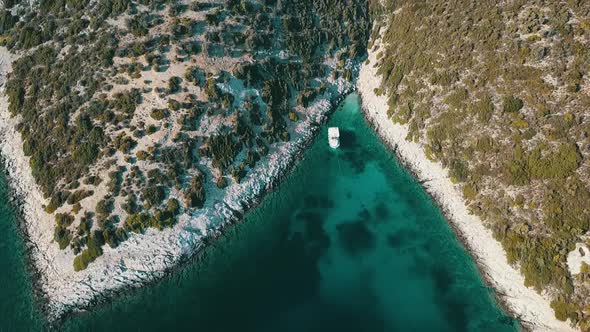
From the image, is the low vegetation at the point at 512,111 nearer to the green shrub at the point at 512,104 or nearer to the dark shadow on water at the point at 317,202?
the green shrub at the point at 512,104

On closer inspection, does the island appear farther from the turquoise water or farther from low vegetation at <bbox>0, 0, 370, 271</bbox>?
the turquoise water

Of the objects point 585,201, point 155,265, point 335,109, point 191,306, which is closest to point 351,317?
point 191,306

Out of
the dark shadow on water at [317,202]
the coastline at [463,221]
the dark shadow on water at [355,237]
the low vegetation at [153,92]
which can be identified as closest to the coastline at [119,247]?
the low vegetation at [153,92]

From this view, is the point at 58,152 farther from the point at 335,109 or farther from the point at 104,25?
the point at 335,109

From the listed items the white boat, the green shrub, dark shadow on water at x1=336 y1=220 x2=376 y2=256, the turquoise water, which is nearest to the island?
the green shrub

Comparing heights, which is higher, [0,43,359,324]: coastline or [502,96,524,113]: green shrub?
[502,96,524,113]: green shrub

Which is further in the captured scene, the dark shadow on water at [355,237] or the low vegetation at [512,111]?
the dark shadow on water at [355,237]
